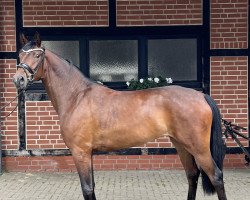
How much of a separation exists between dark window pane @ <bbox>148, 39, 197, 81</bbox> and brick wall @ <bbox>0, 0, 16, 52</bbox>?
2431 mm

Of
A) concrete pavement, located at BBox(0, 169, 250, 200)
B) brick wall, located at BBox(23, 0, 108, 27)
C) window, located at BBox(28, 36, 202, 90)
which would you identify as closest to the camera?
concrete pavement, located at BBox(0, 169, 250, 200)

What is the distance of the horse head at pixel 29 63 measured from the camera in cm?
513

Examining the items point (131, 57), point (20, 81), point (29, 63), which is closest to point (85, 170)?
point (20, 81)

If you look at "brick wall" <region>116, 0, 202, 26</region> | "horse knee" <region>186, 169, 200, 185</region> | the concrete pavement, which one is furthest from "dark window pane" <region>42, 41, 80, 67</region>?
"horse knee" <region>186, 169, 200, 185</region>

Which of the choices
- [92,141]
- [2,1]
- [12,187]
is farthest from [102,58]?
[92,141]

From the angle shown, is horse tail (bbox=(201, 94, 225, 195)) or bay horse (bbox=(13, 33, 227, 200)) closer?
bay horse (bbox=(13, 33, 227, 200))

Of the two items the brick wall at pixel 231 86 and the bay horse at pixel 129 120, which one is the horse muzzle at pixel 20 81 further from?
the brick wall at pixel 231 86

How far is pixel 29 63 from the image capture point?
5.19m

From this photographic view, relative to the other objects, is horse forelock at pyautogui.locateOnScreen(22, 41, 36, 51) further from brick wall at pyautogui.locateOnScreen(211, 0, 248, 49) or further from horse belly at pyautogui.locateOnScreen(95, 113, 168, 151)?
brick wall at pyautogui.locateOnScreen(211, 0, 248, 49)

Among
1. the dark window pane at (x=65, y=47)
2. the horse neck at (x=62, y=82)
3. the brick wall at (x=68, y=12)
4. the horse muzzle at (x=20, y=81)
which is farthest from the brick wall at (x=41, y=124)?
the horse muzzle at (x=20, y=81)

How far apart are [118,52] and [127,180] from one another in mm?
2285

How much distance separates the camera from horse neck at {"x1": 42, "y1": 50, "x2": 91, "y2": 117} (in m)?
5.41

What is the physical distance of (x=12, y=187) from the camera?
23.7 feet

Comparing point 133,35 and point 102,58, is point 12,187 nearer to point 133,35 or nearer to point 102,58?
point 102,58
